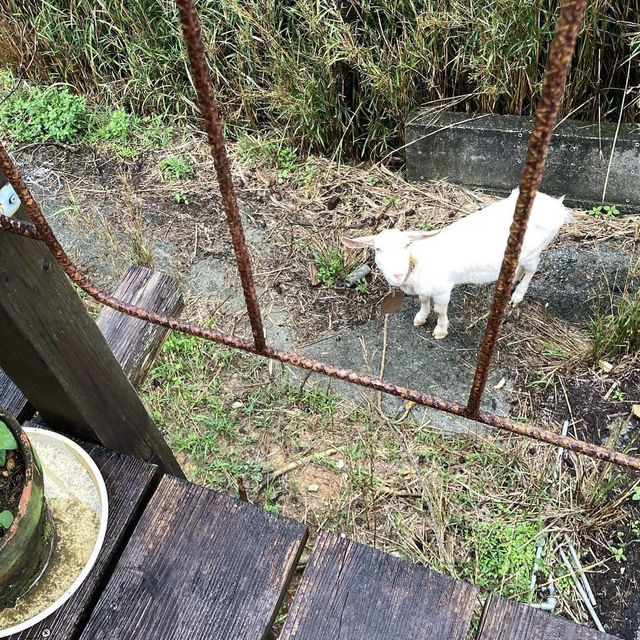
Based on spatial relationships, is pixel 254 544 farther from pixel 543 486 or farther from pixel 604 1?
pixel 604 1


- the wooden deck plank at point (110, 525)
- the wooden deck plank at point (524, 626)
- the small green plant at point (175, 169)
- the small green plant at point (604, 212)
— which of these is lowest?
the small green plant at point (604, 212)

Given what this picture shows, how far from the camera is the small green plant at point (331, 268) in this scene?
3.48 meters

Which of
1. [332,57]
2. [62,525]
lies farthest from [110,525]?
[332,57]

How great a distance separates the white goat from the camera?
2893 millimetres

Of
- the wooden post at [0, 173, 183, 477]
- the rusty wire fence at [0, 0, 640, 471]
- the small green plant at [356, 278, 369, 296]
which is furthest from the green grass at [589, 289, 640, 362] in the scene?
the wooden post at [0, 173, 183, 477]

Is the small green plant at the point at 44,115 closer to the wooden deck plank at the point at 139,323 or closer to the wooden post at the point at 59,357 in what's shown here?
the wooden deck plank at the point at 139,323

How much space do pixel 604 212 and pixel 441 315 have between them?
3.94 feet

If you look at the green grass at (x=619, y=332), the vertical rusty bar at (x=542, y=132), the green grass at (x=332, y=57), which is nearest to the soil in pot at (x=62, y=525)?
the vertical rusty bar at (x=542, y=132)

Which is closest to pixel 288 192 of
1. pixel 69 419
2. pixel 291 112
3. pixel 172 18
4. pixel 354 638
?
pixel 291 112

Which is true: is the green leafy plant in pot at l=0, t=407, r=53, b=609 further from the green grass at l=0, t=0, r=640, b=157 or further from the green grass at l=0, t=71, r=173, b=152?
the green grass at l=0, t=71, r=173, b=152

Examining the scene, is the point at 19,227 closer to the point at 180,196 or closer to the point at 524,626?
the point at 524,626

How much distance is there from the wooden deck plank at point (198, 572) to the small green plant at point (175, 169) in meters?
2.82

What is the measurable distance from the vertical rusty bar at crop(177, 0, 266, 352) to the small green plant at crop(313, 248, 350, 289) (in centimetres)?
230

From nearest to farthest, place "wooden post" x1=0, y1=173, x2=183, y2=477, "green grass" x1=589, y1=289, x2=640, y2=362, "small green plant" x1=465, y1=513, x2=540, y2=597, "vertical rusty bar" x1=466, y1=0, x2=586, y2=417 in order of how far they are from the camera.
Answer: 1. "vertical rusty bar" x1=466, y1=0, x2=586, y2=417
2. "wooden post" x1=0, y1=173, x2=183, y2=477
3. "small green plant" x1=465, y1=513, x2=540, y2=597
4. "green grass" x1=589, y1=289, x2=640, y2=362
